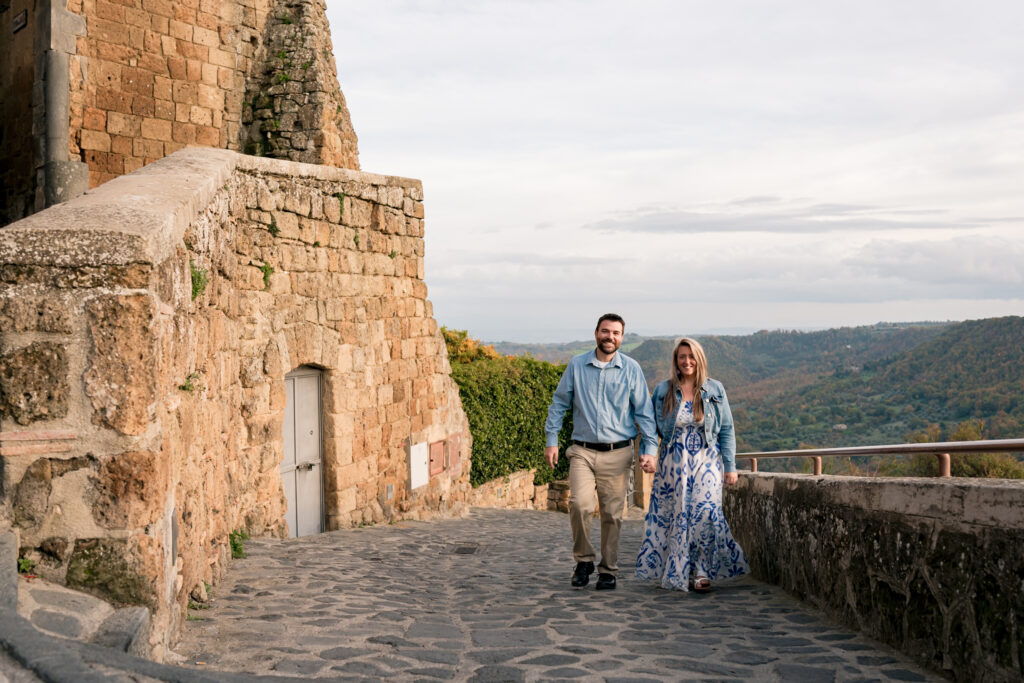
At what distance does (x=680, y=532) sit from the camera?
5.90 m

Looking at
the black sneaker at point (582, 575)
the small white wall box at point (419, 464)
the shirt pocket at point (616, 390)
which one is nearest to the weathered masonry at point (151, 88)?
the small white wall box at point (419, 464)

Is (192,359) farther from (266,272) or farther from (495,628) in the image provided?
(266,272)

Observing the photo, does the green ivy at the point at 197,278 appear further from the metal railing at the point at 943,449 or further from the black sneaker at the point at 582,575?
the metal railing at the point at 943,449

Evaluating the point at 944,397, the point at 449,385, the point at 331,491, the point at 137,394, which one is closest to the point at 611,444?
the point at 137,394

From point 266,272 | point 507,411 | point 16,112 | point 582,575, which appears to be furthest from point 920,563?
point 507,411

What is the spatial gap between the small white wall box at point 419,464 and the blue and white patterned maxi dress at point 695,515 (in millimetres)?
5207

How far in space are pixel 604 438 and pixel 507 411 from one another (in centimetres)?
976

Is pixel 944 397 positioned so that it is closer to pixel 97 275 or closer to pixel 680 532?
pixel 680 532

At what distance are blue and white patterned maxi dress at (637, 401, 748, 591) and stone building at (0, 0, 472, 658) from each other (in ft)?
9.67

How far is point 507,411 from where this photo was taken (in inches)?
623

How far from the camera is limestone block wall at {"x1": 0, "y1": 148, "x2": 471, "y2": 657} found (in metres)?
3.34

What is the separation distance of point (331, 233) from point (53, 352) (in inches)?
236

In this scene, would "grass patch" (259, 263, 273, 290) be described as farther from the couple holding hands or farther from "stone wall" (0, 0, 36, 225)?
"stone wall" (0, 0, 36, 225)

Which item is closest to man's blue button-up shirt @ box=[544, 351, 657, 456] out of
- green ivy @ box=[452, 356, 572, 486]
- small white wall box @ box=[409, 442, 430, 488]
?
small white wall box @ box=[409, 442, 430, 488]
